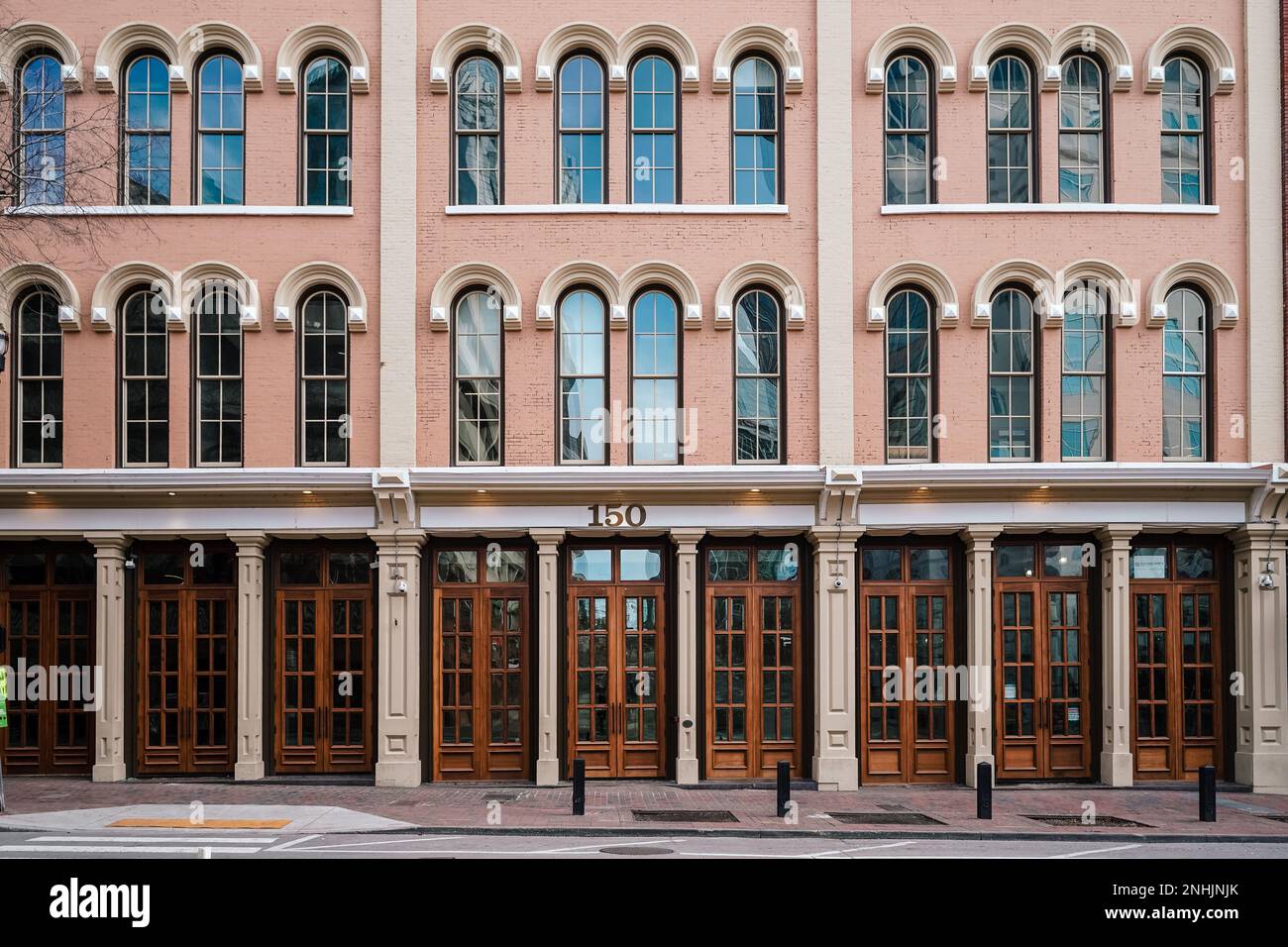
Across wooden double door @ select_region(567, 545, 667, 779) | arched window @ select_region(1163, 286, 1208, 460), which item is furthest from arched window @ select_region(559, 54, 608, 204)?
arched window @ select_region(1163, 286, 1208, 460)

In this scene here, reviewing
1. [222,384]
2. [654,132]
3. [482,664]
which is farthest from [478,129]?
[482,664]

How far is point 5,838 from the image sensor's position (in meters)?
13.0

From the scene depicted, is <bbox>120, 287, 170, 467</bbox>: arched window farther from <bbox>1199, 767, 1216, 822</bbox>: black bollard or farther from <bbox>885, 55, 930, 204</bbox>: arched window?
<bbox>1199, 767, 1216, 822</bbox>: black bollard

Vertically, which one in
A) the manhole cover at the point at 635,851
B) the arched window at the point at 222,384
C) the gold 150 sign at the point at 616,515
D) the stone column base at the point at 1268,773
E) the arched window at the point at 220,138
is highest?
the arched window at the point at 220,138

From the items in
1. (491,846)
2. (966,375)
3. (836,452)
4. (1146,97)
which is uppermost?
(1146,97)

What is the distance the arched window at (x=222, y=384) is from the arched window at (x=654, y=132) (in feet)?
22.7

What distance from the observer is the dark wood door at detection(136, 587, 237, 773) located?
18.0 meters

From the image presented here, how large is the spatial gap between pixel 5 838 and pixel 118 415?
7.38m

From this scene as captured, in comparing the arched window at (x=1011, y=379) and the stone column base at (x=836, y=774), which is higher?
the arched window at (x=1011, y=379)

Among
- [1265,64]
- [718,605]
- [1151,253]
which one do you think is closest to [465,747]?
[718,605]

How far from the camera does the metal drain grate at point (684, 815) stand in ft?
48.5

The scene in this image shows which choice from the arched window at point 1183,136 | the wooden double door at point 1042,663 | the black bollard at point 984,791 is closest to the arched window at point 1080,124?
the arched window at point 1183,136

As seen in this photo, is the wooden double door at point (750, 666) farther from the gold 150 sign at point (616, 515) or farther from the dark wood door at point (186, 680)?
the dark wood door at point (186, 680)

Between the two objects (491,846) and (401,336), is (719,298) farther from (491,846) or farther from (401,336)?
(491,846)
